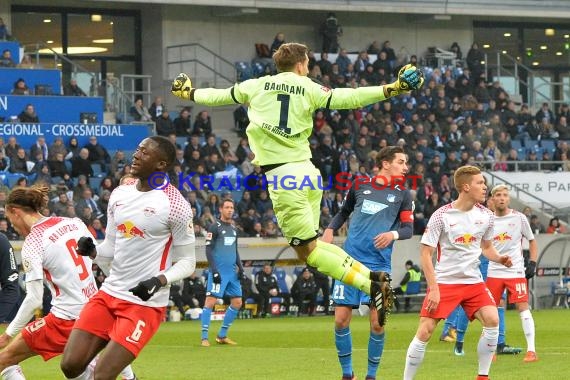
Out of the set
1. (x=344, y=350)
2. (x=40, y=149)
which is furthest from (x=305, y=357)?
(x=40, y=149)

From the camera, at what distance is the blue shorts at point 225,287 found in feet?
65.4

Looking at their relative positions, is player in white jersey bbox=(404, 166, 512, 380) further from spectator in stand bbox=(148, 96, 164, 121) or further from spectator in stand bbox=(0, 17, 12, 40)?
spectator in stand bbox=(0, 17, 12, 40)

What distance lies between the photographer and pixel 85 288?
995 centimetres

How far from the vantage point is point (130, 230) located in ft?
28.8

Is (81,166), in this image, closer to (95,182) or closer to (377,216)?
(95,182)

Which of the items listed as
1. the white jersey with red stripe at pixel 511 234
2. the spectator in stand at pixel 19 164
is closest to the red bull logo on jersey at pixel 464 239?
the white jersey with red stripe at pixel 511 234

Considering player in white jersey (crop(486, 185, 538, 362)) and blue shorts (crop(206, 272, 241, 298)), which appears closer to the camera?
player in white jersey (crop(486, 185, 538, 362))

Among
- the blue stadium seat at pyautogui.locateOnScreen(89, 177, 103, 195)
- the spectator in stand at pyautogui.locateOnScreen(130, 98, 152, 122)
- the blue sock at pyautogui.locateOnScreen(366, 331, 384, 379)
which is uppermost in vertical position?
the spectator in stand at pyautogui.locateOnScreen(130, 98, 152, 122)

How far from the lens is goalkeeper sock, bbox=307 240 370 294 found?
10.6m

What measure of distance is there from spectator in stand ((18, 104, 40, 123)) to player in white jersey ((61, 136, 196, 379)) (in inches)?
894

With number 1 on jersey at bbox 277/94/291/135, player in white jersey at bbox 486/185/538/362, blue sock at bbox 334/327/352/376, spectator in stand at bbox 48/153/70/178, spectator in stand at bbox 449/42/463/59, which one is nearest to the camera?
number 1 on jersey at bbox 277/94/291/135

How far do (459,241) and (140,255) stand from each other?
4.11m

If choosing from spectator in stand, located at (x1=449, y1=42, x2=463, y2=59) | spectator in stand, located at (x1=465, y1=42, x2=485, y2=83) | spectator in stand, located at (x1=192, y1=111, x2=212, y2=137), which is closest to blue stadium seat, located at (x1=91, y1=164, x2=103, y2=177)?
spectator in stand, located at (x1=192, y1=111, x2=212, y2=137)

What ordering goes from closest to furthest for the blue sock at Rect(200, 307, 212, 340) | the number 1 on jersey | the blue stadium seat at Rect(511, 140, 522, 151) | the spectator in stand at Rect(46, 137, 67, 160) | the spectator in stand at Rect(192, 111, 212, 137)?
1. the number 1 on jersey
2. the blue sock at Rect(200, 307, 212, 340)
3. the spectator in stand at Rect(46, 137, 67, 160)
4. the spectator in stand at Rect(192, 111, 212, 137)
5. the blue stadium seat at Rect(511, 140, 522, 151)
